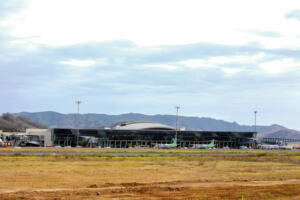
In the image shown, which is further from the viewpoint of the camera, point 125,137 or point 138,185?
point 125,137

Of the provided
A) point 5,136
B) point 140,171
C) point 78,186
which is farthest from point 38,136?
point 78,186

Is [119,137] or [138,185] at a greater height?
[119,137]

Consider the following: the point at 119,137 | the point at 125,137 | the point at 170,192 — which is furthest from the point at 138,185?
the point at 125,137

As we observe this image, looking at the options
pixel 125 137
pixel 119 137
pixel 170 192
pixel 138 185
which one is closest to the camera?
pixel 170 192

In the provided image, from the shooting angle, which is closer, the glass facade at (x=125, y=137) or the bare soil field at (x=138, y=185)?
the bare soil field at (x=138, y=185)

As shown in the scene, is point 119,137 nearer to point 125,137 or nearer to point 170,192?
point 125,137

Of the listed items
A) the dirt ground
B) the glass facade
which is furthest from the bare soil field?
the glass facade

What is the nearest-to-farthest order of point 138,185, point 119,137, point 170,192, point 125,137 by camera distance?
point 170,192
point 138,185
point 119,137
point 125,137

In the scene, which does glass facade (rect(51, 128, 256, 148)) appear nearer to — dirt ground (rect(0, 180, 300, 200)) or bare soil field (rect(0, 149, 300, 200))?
bare soil field (rect(0, 149, 300, 200))

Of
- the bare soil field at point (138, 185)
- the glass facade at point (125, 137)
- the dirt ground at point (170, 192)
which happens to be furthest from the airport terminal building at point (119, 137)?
the dirt ground at point (170, 192)

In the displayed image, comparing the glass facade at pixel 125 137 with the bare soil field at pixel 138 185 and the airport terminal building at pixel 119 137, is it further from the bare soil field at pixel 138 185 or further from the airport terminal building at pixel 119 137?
the bare soil field at pixel 138 185

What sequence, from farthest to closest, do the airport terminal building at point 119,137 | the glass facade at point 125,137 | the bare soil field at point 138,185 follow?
the glass facade at point 125,137, the airport terminal building at point 119,137, the bare soil field at point 138,185

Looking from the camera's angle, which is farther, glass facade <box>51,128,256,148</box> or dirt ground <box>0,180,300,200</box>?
glass facade <box>51,128,256,148</box>

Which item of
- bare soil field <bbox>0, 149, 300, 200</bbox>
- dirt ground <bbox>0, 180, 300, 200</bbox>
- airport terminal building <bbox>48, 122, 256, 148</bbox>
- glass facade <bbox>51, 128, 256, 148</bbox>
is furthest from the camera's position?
glass facade <bbox>51, 128, 256, 148</bbox>
